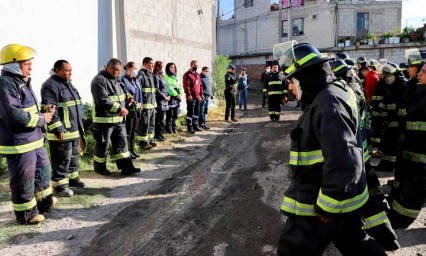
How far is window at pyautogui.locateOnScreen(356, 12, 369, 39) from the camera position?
26.5 meters

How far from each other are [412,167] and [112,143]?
14.8 feet

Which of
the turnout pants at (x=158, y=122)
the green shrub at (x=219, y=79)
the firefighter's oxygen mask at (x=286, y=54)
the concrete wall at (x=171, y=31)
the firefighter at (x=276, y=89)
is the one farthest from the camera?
the green shrub at (x=219, y=79)

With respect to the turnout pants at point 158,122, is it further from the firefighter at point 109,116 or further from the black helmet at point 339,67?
the black helmet at point 339,67

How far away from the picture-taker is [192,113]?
9641 mm

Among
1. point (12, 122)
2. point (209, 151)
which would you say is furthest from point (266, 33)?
point (12, 122)

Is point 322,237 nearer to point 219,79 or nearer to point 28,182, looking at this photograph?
point 28,182

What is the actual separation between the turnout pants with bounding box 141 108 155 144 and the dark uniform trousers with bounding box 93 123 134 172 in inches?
62.1

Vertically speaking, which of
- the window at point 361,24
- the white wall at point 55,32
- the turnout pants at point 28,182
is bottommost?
the turnout pants at point 28,182

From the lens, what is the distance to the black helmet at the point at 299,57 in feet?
7.30

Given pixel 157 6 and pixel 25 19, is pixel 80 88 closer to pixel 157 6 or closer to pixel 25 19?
pixel 25 19

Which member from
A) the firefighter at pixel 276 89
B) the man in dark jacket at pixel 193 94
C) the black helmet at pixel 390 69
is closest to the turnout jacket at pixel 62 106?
the man in dark jacket at pixel 193 94

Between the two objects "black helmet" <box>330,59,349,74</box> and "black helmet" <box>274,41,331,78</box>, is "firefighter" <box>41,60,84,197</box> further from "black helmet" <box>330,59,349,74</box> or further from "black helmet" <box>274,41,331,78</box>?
"black helmet" <box>330,59,349,74</box>

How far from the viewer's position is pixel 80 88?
26.0 ft

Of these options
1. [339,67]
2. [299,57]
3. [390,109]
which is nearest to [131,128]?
[339,67]
